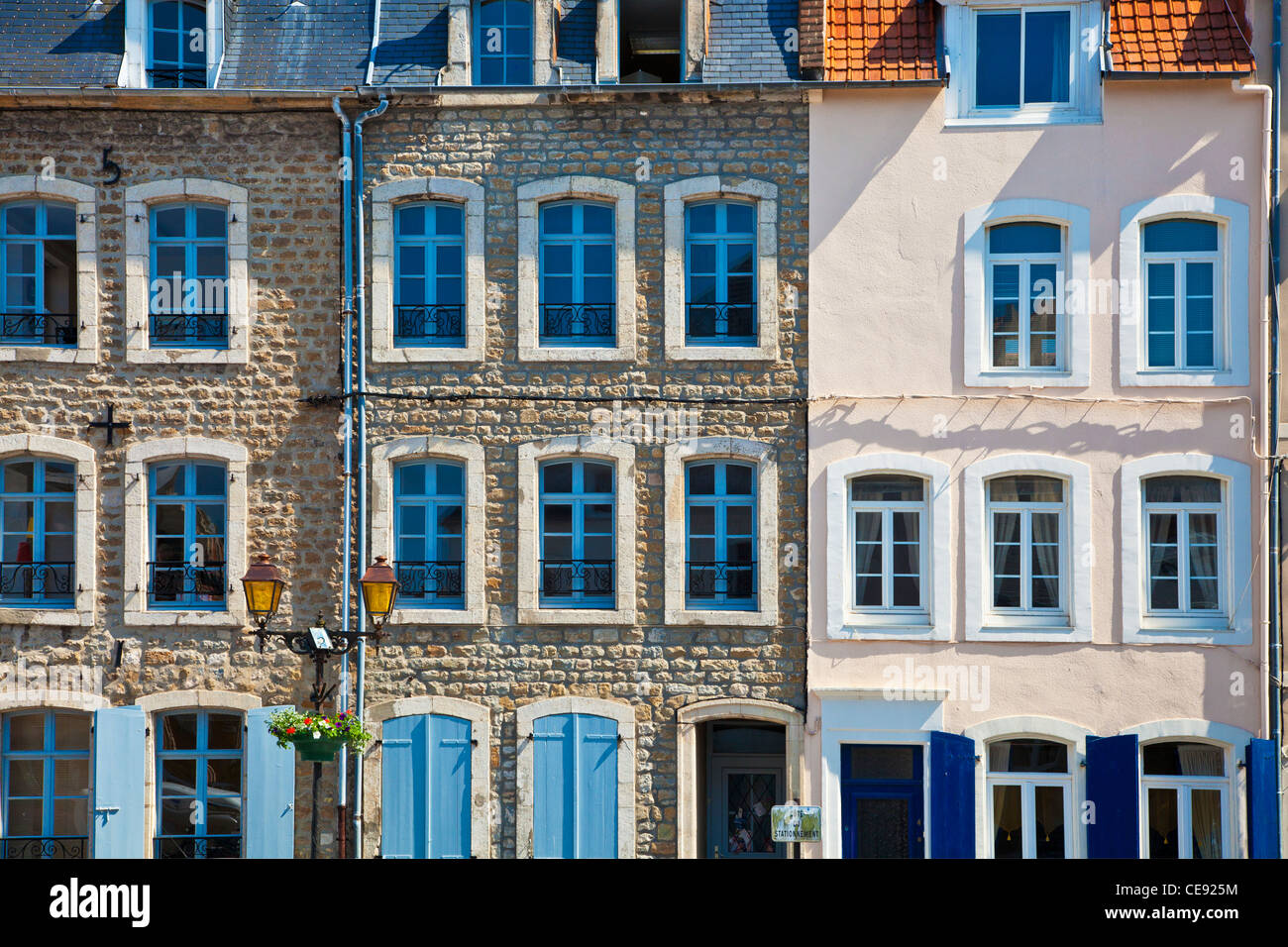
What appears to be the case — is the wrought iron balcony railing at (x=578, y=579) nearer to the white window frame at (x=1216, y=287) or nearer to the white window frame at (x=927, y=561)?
the white window frame at (x=927, y=561)

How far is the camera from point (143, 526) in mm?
12312

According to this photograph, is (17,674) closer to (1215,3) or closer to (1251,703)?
(1251,703)

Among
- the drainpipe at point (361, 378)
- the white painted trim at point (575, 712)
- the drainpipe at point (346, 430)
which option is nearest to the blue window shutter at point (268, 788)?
the drainpipe at point (346, 430)

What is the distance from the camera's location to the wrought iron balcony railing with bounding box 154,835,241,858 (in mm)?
12047

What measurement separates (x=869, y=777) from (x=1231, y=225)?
6.00 metres

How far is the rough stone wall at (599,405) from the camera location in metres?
12.1

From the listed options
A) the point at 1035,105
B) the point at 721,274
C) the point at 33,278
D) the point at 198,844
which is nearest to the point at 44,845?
the point at 198,844

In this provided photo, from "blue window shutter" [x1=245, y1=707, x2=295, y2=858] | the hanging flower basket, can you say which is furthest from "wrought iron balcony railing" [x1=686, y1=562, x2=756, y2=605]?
"blue window shutter" [x1=245, y1=707, x2=295, y2=858]

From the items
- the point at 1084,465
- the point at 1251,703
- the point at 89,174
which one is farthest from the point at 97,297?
the point at 1251,703

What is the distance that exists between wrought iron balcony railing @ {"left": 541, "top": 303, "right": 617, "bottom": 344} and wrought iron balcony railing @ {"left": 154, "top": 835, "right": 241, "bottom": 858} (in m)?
5.46

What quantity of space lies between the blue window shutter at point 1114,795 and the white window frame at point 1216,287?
328 cm

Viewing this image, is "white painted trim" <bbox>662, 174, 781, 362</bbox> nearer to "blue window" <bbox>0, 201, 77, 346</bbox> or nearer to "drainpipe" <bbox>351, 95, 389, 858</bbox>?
"drainpipe" <bbox>351, 95, 389, 858</bbox>

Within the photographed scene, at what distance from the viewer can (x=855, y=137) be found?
1227cm
